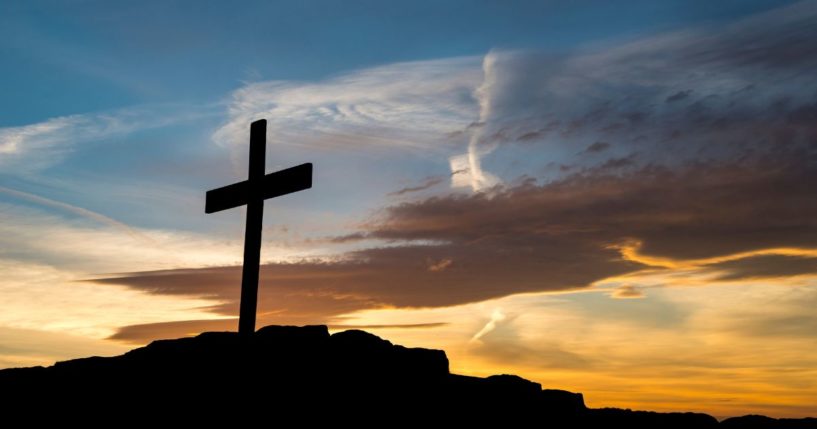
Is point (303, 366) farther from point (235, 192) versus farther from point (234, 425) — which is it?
point (235, 192)

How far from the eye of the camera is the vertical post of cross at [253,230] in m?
13.0

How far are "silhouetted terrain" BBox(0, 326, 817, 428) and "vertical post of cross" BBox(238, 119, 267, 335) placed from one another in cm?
123

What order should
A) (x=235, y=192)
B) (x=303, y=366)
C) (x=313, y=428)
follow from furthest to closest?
(x=235, y=192), (x=303, y=366), (x=313, y=428)

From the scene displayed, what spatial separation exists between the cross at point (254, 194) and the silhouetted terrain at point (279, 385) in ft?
4.64

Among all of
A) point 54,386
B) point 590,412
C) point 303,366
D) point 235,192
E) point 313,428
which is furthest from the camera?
point 235,192

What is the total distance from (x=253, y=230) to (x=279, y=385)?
4.09 meters

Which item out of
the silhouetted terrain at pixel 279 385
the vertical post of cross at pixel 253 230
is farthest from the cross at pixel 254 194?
the silhouetted terrain at pixel 279 385

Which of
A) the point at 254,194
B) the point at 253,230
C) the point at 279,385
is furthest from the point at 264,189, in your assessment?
the point at 279,385

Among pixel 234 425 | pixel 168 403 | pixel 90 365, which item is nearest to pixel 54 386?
pixel 90 365

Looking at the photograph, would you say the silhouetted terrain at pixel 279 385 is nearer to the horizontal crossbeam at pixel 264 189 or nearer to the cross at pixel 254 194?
the cross at pixel 254 194

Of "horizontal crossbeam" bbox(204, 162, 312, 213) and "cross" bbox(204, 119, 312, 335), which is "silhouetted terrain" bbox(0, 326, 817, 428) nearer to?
"cross" bbox(204, 119, 312, 335)

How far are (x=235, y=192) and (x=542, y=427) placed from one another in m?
6.84

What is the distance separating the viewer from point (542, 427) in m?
12.0

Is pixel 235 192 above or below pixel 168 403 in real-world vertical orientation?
above
